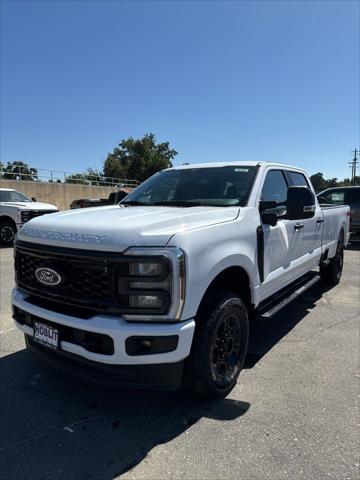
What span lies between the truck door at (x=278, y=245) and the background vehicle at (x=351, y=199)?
27.8 ft

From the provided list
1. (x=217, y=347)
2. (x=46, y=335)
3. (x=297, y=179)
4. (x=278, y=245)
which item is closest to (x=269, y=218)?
(x=278, y=245)

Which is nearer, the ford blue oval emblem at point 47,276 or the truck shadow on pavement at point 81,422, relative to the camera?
the truck shadow on pavement at point 81,422

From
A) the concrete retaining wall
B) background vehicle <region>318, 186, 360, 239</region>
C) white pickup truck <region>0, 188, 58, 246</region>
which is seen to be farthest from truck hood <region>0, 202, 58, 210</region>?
the concrete retaining wall

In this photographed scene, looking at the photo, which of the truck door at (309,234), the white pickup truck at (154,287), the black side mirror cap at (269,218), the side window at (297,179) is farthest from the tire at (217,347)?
the side window at (297,179)

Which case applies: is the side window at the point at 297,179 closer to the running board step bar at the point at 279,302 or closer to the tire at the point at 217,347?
the running board step bar at the point at 279,302

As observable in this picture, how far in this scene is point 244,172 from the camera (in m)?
4.10

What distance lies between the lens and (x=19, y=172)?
1036 inches

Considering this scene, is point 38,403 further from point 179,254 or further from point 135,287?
point 179,254

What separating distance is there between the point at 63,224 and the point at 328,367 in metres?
2.74

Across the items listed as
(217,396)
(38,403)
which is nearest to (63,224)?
(38,403)

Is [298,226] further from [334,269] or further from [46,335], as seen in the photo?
[46,335]

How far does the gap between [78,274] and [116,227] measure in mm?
424

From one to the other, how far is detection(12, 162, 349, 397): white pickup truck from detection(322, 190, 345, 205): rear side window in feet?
33.5

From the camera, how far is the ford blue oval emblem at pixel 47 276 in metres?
2.84
